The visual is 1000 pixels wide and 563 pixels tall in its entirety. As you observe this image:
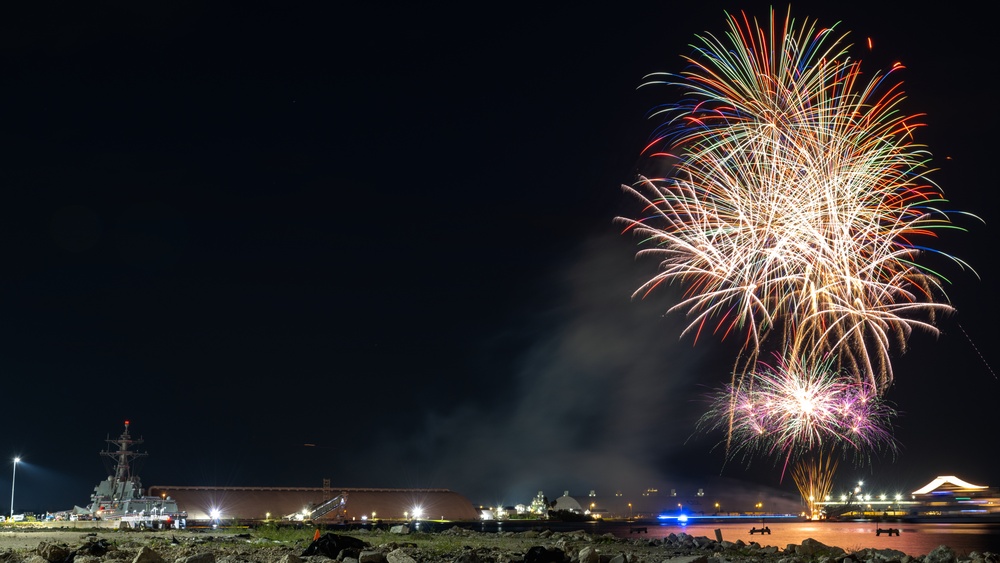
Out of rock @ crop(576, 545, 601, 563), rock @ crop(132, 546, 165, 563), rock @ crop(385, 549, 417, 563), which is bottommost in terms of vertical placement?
rock @ crop(576, 545, 601, 563)

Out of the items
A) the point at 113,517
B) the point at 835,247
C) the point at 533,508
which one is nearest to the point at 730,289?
the point at 835,247

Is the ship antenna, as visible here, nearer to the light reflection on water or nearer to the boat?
the boat

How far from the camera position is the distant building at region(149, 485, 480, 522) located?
130 meters

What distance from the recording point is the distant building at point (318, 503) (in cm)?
13050

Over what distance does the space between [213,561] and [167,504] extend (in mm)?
89853

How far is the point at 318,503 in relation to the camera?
140 meters

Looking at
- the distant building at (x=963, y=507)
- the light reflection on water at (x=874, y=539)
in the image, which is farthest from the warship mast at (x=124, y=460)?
the distant building at (x=963, y=507)

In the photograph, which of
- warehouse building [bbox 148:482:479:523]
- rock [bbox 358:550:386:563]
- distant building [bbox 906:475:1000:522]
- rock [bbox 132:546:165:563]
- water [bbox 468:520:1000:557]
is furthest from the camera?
distant building [bbox 906:475:1000:522]

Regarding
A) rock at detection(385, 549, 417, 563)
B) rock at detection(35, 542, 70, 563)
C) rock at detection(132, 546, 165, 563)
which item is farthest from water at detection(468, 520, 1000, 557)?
rock at detection(35, 542, 70, 563)

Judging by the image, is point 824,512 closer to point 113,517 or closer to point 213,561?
point 113,517

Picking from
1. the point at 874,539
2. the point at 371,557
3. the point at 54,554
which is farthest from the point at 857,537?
the point at 54,554

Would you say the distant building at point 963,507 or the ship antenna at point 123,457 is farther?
the distant building at point 963,507

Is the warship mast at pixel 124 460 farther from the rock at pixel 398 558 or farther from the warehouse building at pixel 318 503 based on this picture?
the rock at pixel 398 558

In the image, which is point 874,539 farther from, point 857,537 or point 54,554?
point 54,554
